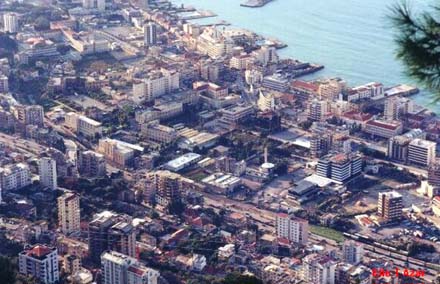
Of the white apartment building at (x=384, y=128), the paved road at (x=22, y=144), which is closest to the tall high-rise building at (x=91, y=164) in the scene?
A: the paved road at (x=22, y=144)

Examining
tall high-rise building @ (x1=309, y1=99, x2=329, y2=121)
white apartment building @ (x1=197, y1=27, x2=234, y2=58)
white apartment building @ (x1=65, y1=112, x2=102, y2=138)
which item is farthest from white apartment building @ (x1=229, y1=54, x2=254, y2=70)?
white apartment building @ (x1=65, y1=112, x2=102, y2=138)

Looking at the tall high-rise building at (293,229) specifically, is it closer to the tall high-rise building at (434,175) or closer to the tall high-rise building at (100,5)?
the tall high-rise building at (434,175)

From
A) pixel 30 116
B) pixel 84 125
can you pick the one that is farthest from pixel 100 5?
pixel 84 125

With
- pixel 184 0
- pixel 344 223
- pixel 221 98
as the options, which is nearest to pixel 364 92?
pixel 221 98

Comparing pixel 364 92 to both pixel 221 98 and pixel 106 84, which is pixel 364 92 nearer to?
pixel 221 98

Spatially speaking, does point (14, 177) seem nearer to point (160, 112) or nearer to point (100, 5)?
point (160, 112)

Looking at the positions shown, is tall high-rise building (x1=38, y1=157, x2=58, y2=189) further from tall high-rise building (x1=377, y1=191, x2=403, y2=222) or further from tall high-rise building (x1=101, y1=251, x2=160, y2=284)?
tall high-rise building (x1=377, y1=191, x2=403, y2=222)
